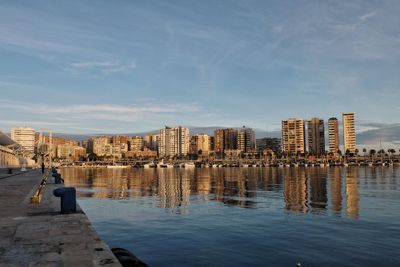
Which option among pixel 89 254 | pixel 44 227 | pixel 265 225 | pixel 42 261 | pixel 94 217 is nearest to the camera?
pixel 42 261

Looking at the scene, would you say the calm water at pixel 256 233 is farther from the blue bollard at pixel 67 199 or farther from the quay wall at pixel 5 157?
the quay wall at pixel 5 157

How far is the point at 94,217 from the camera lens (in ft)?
112

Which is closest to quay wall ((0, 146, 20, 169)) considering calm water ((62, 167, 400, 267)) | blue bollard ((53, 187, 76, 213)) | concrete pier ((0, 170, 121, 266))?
calm water ((62, 167, 400, 267))

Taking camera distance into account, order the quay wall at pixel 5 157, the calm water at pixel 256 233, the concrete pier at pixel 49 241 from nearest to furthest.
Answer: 1. the concrete pier at pixel 49 241
2. the calm water at pixel 256 233
3. the quay wall at pixel 5 157

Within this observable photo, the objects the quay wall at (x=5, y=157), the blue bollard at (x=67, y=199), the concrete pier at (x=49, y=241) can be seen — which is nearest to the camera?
the concrete pier at (x=49, y=241)

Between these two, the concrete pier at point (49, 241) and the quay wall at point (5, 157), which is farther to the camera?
the quay wall at point (5, 157)

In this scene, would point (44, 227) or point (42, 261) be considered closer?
point (42, 261)

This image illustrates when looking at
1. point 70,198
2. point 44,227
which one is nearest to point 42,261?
point 44,227

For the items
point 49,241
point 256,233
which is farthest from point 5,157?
point 49,241

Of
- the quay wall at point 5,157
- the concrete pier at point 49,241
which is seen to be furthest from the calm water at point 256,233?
the quay wall at point 5,157

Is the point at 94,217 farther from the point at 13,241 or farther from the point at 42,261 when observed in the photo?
the point at 42,261

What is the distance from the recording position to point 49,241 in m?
12.4

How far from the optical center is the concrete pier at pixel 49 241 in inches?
400

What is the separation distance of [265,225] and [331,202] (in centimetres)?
1849
